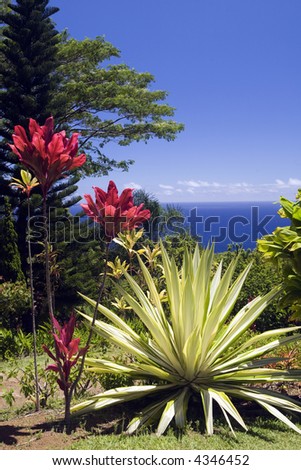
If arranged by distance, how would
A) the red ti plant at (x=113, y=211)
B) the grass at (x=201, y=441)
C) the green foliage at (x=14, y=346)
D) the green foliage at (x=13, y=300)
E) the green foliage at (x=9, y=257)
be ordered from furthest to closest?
1. the green foliage at (x=9, y=257)
2. the green foliage at (x=13, y=300)
3. the green foliage at (x=14, y=346)
4. the red ti plant at (x=113, y=211)
5. the grass at (x=201, y=441)

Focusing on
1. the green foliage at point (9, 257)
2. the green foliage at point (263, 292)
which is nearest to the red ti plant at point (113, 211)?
the green foliage at point (263, 292)

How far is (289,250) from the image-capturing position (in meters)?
3.98

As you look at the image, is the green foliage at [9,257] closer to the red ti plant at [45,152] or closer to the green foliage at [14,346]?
the green foliage at [14,346]

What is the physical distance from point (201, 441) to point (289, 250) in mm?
1562

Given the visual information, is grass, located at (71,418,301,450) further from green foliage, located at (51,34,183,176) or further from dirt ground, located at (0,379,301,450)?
green foliage, located at (51,34,183,176)

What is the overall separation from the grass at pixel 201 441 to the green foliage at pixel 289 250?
1098 mm

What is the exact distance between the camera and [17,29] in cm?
1199

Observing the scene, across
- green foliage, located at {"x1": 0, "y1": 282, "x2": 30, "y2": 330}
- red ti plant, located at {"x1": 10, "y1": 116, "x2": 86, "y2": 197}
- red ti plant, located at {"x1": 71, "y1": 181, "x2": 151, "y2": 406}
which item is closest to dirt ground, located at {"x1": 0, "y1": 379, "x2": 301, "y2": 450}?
red ti plant, located at {"x1": 71, "y1": 181, "x2": 151, "y2": 406}

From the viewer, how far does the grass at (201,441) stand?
304 centimetres

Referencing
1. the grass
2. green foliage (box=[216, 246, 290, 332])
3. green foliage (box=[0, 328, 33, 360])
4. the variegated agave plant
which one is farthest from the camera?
green foliage (box=[216, 246, 290, 332])

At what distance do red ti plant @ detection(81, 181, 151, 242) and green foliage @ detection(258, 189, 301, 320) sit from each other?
1188mm

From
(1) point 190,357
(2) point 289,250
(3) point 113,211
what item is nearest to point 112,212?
(3) point 113,211

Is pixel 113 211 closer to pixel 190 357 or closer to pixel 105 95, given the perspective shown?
pixel 190 357

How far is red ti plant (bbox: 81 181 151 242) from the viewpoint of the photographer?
3424mm
